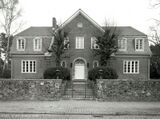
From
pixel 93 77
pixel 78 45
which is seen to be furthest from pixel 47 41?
pixel 93 77

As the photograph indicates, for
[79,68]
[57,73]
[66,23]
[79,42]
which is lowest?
[57,73]

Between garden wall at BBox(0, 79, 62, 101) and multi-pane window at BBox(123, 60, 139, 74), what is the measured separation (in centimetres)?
1697

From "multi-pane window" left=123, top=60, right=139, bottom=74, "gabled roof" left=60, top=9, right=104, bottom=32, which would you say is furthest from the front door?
"multi-pane window" left=123, top=60, right=139, bottom=74

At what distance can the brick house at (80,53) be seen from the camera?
32.4m

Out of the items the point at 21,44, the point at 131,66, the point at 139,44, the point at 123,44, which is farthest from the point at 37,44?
the point at 139,44

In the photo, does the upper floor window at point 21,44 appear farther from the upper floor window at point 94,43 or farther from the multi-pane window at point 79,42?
the upper floor window at point 94,43

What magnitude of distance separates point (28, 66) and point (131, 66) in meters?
14.1

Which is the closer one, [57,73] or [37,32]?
[57,73]

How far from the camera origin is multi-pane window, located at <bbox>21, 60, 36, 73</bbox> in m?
33.4

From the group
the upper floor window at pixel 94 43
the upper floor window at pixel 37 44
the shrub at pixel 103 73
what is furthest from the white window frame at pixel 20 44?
the shrub at pixel 103 73

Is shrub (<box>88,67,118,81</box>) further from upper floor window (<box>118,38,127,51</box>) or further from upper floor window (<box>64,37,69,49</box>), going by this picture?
upper floor window (<box>118,38,127,51</box>)

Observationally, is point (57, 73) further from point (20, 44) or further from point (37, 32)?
point (37, 32)

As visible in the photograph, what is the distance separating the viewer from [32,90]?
1808cm

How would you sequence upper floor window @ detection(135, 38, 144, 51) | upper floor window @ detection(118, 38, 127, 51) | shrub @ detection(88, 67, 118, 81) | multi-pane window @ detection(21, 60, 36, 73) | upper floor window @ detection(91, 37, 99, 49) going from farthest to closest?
upper floor window @ detection(135, 38, 144, 51), multi-pane window @ detection(21, 60, 36, 73), upper floor window @ detection(118, 38, 127, 51), upper floor window @ detection(91, 37, 99, 49), shrub @ detection(88, 67, 118, 81)
